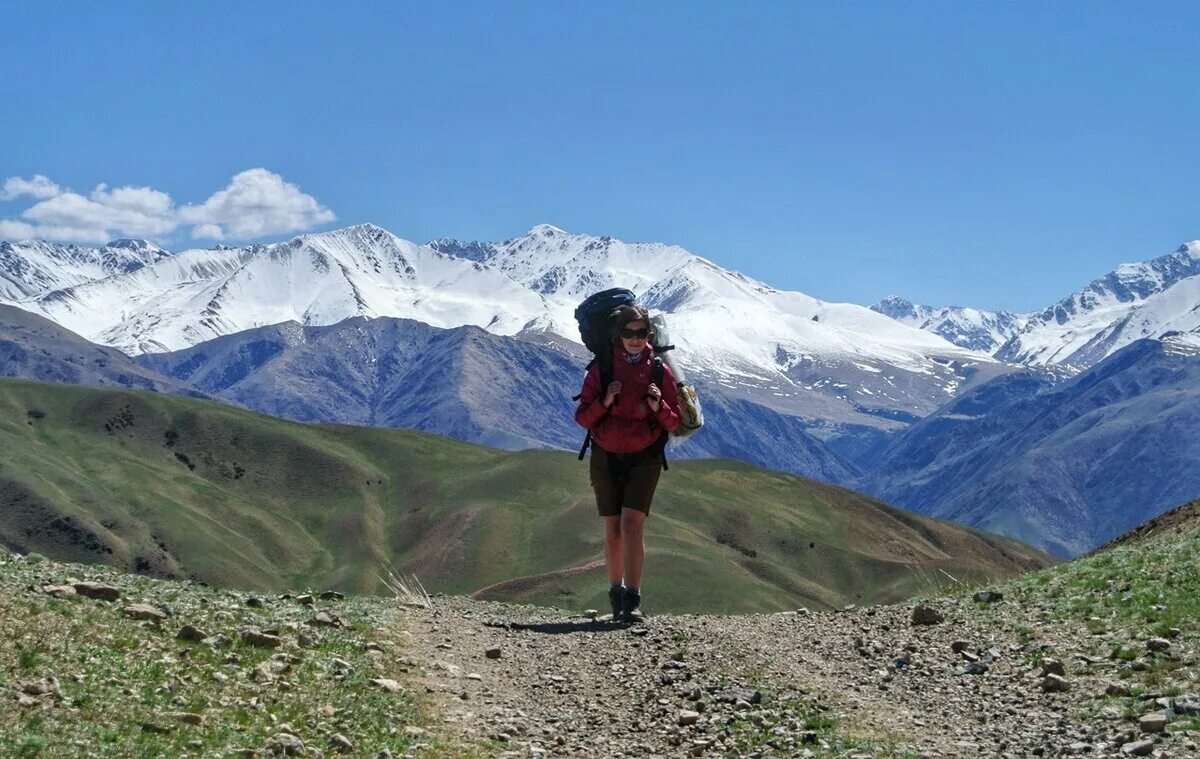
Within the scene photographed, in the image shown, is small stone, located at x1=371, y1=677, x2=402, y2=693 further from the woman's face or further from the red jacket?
the woman's face

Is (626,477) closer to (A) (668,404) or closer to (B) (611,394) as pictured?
(A) (668,404)

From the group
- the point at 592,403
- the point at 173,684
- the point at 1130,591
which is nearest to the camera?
the point at 173,684

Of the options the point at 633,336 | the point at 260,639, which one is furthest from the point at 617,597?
the point at 260,639

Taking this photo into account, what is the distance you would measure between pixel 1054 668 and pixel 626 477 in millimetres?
6967

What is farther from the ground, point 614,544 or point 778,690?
point 614,544

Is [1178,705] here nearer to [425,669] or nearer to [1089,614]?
[1089,614]

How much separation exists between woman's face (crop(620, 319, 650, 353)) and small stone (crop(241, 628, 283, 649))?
20.5ft

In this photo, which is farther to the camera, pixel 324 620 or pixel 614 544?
pixel 614 544

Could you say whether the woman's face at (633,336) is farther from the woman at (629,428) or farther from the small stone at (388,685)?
the small stone at (388,685)

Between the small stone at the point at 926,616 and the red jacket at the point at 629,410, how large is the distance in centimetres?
403

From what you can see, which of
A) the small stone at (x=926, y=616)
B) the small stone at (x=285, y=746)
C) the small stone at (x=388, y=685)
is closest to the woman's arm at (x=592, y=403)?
the small stone at (x=926, y=616)

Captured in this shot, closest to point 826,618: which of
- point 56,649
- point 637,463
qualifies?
point 637,463

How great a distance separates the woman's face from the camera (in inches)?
678

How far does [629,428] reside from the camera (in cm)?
1753
